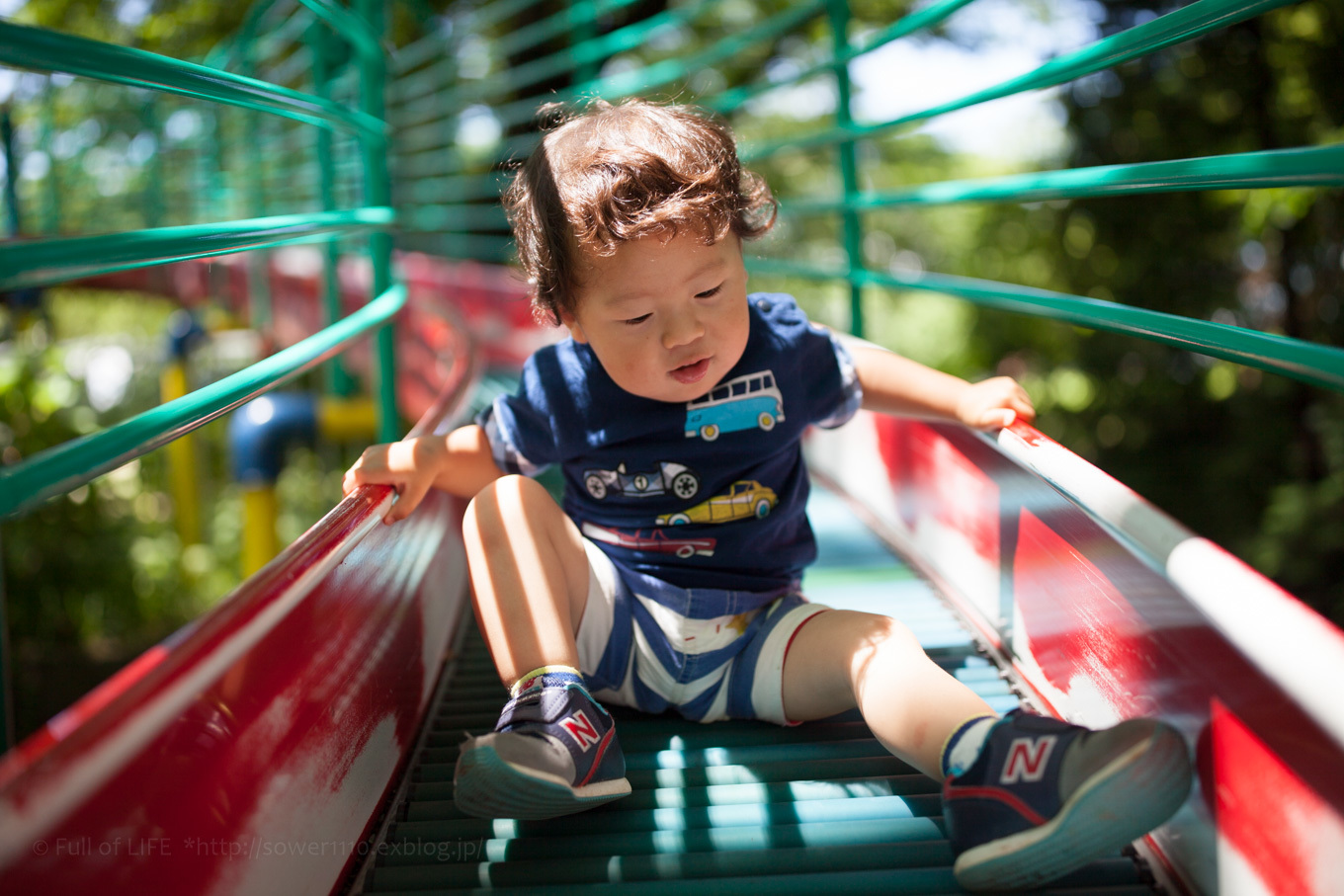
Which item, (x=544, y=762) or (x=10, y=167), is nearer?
(x=544, y=762)

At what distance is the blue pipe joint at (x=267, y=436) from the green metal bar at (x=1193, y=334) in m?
3.05

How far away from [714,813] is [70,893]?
2.41ft

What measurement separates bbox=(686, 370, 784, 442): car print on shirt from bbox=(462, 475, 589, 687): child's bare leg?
260 millimetres

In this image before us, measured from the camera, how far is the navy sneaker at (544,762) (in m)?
1.10

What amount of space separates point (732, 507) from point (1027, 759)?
624 mm

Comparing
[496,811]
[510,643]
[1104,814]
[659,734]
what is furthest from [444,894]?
[1104,814]

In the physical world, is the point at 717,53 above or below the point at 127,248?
above

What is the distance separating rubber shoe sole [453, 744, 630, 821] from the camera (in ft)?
3.59

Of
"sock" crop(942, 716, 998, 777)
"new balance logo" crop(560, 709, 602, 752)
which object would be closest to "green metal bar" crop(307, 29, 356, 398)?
"new balance logo" crop(560, 709, 602, 752)

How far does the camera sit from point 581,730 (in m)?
1.20

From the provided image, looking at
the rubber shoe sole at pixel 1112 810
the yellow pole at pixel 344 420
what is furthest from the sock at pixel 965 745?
the yellow pole at pixel 344 420

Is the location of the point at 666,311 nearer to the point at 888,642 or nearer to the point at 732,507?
the point at 732,507

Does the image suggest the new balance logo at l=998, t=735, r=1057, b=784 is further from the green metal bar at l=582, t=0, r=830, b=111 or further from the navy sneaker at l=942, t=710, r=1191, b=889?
the green metal bar at l=582, t=0, r=830, b=111

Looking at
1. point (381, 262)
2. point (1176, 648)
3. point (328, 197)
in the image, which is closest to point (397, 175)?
point (328, 197)
